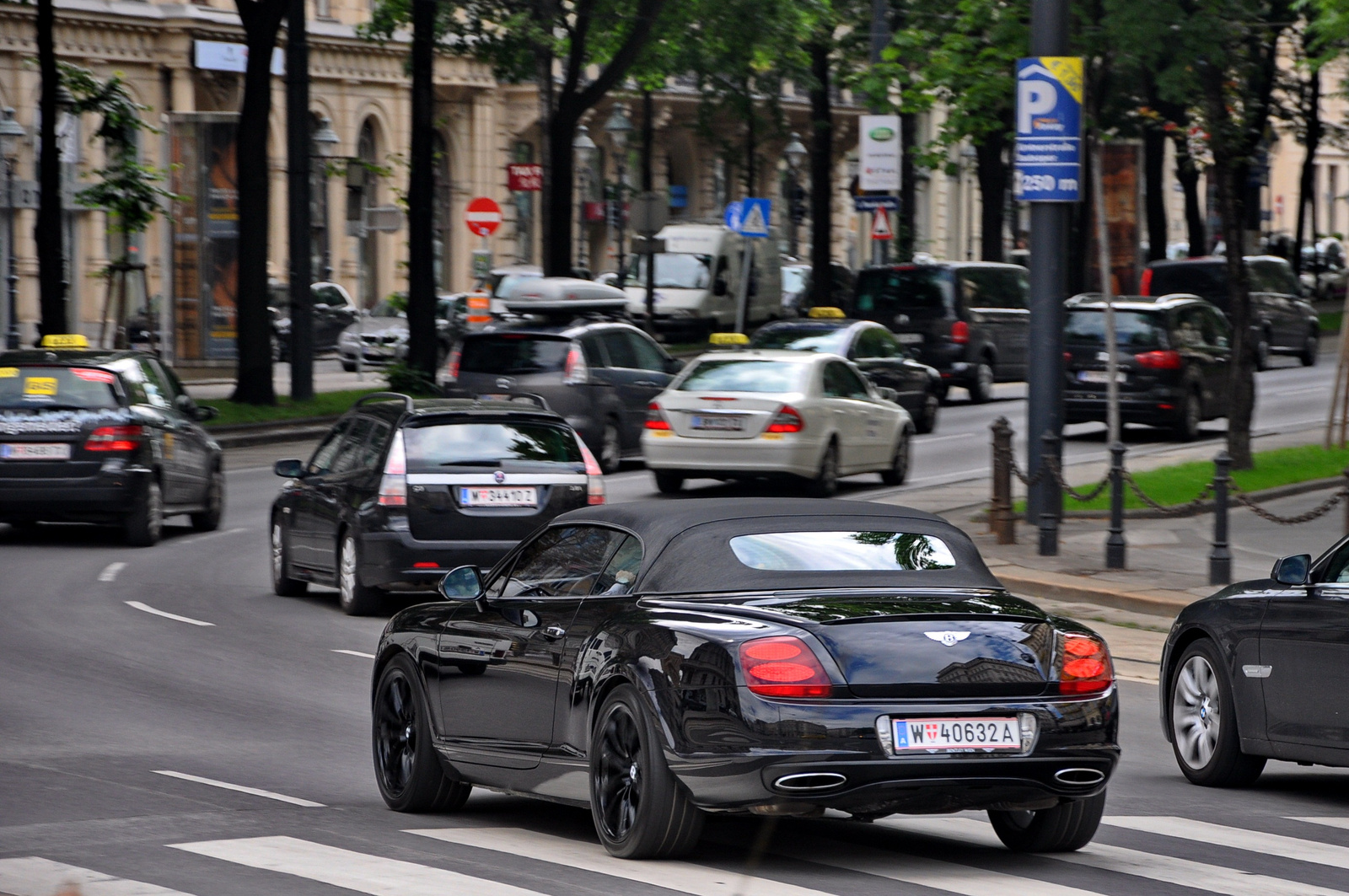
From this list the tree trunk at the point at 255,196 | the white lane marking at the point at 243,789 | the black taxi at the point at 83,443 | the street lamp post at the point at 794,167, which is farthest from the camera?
the street lamp post at the point at 794,167

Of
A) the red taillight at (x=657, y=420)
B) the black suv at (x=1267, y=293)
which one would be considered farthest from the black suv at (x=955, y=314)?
the red taillight at (x=657, y=420)

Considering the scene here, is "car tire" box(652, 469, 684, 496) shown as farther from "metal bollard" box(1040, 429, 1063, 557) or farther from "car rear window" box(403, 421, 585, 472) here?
"car rear window" box(403, 421, 585, 472)

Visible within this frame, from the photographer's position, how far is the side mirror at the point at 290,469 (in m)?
15.9

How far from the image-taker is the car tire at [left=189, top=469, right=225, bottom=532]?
2077 cm

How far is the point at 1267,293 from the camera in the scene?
135 ft

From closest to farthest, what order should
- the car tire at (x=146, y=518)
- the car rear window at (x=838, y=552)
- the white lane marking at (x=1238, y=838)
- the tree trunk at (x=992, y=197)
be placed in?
the car rear window at (x=838, y=552) → the white lane marking at (x=1238, y=838) → the car tire at (x=146, y=518) → the tree trunk at (x=992, y=197)

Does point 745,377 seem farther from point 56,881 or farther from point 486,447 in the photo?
point 56,881

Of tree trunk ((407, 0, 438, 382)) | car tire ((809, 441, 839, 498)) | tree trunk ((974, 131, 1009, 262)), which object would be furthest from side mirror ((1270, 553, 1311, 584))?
tree trunk ((974, 131, 1009, 262))

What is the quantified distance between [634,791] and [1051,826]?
1.41 metres

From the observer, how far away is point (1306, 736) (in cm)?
884

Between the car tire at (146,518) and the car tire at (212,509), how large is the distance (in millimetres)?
1175

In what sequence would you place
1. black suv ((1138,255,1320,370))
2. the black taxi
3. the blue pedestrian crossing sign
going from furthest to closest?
black suv ((1138,255,1320,370)) < the blue pedestrian crossing sign < the black taxi

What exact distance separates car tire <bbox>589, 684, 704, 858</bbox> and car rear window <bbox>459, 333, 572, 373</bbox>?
18.0 meters

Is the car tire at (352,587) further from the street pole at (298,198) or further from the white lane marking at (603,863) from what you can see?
the street pole at (298,198)
